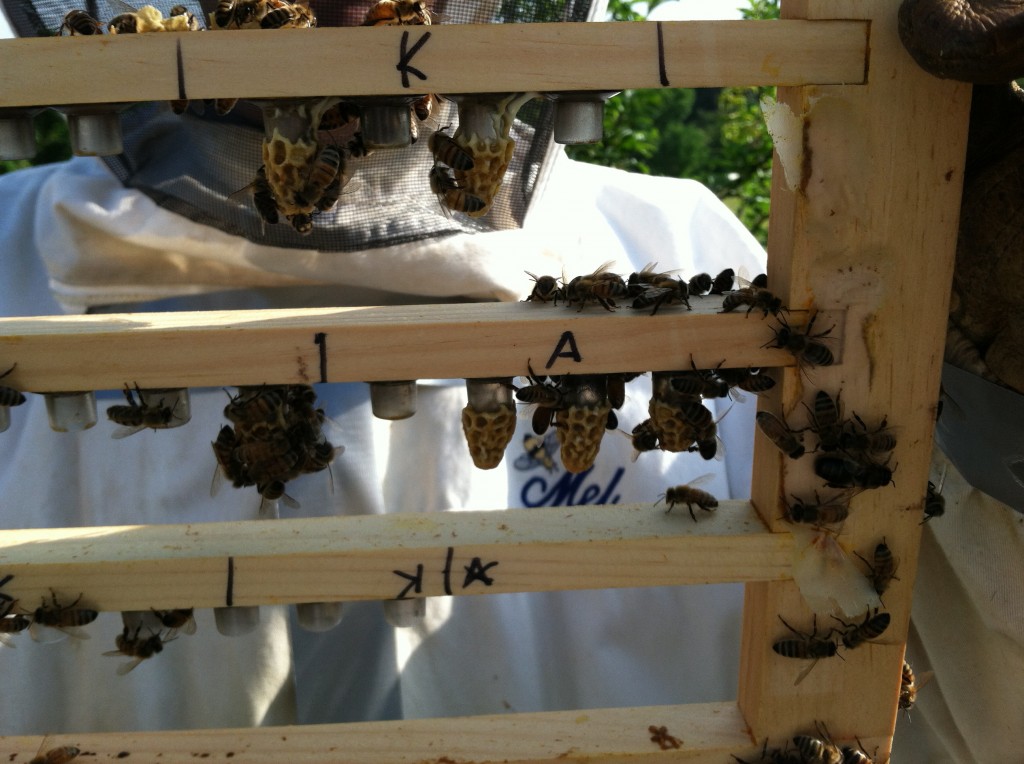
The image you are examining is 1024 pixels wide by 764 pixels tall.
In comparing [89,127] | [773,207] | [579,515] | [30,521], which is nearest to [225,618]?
[579,515]

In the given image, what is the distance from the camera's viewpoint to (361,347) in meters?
0.88

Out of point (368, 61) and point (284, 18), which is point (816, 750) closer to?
point (368, 61)

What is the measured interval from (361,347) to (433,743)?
48cm

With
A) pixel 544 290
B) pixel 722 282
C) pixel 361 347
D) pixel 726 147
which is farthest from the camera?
pixel 726 147

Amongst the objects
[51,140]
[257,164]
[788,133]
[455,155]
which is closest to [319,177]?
[455,155]

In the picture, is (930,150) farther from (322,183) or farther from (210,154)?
(210,154)

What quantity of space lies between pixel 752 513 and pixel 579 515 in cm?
21

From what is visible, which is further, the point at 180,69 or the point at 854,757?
the point at 854,757

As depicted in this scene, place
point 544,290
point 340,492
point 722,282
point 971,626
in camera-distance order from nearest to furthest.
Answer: point 544,290
point 722,282
point 971,626
point 340,492

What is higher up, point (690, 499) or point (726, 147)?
point (726, 147)

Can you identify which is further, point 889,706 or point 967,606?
point 967,606

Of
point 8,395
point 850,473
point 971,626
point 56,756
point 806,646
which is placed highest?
point 8,395

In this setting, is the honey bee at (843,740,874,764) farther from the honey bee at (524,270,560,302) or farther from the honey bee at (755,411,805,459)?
the honey bee at (524,270,560,302)

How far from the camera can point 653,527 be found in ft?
3.29
